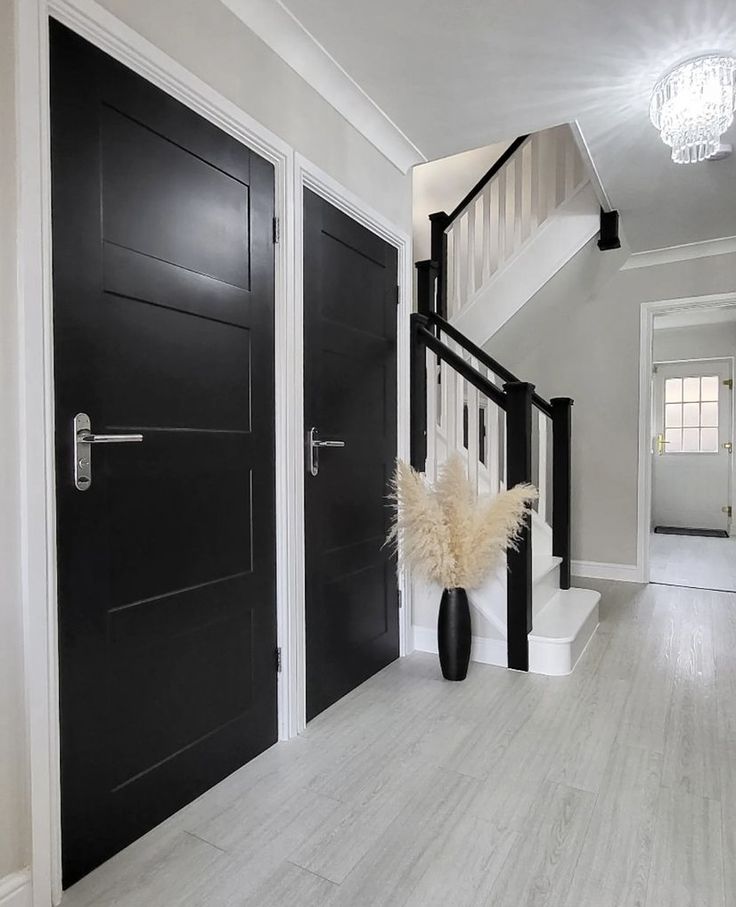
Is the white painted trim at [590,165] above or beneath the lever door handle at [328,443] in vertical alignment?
above

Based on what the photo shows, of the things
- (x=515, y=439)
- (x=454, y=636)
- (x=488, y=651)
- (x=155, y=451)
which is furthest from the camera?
(x=488, y=651)

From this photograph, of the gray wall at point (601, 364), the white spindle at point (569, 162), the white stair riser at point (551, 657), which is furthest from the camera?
the gray wall at point (601, 364)

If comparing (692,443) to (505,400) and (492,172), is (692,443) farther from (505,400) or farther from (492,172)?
(505,400)

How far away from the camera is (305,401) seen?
2096 mm

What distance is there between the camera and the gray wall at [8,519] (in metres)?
1.16

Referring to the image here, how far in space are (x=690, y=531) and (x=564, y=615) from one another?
4.64m

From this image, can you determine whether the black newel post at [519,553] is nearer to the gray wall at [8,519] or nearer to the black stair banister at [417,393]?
the black stair banister at [417,393]

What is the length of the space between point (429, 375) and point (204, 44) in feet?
5.49

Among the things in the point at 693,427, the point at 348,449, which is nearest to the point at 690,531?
the point at 693,427

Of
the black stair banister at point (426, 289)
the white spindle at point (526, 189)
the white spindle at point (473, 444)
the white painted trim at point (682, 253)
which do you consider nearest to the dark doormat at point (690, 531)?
the white painted trim at point (682, 253)

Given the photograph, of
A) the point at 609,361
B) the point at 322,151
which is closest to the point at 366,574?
the point at 322,151

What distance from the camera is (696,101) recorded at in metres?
2.12

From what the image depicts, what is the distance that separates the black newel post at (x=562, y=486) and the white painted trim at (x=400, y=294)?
1.15 m

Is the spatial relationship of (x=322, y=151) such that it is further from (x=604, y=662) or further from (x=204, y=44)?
(x=604, y=662)
